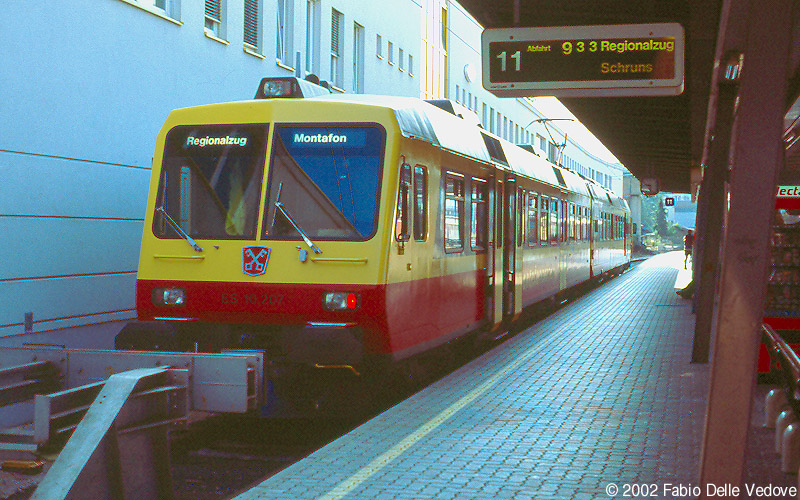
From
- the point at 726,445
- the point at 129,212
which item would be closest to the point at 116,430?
the point at 726,445

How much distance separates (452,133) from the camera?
11.0 m

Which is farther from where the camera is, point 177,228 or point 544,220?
point 544,220

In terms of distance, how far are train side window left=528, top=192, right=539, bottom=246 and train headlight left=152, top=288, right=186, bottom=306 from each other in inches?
307

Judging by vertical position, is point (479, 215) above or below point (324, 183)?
below

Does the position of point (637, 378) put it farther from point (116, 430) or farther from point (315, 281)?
point (116, 430)

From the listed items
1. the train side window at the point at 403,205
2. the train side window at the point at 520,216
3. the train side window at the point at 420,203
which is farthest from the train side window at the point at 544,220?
the train side window at the point at 403,205

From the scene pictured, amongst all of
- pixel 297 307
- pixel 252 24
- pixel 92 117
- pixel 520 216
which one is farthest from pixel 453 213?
pixel 252 24

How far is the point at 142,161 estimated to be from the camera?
14.7 m

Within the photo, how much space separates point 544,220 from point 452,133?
6.67 m

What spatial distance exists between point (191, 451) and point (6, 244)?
480cm

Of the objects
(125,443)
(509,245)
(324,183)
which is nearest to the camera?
(125,443)

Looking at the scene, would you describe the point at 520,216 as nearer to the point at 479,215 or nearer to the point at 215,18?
the point at 479,215

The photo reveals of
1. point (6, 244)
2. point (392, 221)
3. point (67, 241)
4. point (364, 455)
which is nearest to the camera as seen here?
point (364, 455)

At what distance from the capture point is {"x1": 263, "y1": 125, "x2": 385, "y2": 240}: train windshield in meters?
8.77
